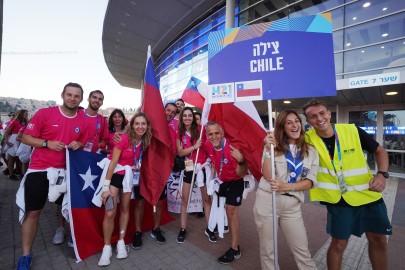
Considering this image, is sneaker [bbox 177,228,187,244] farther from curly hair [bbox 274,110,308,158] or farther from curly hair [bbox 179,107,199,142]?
curly hair [bbox 274,110,308,158]

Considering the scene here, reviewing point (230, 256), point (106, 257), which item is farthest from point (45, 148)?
point (230, 256)

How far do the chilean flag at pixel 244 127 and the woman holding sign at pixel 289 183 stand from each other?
750mm

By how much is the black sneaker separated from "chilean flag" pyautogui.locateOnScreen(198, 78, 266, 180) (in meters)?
1.02

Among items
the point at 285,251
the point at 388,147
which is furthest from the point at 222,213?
the point at 388,147

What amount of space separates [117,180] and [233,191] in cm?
154

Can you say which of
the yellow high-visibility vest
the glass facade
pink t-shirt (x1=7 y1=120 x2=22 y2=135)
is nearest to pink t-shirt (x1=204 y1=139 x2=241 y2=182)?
the yellow high-visibility vest

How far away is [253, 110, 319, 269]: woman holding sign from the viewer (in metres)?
2.12

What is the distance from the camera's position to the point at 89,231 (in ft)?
10.1

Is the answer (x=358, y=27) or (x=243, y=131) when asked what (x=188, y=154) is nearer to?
(x=243, y=131)

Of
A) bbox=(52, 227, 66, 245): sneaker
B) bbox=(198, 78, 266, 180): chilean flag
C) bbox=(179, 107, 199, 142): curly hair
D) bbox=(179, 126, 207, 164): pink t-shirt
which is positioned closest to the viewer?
bbox=(198, 78, 266, 180): chilean flag

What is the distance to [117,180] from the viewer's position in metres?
2.98

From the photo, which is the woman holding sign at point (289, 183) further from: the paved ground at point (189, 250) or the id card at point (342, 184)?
the paved ground at point (189, 250)

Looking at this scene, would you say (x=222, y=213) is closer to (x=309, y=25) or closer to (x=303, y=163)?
(x=303, y=163)

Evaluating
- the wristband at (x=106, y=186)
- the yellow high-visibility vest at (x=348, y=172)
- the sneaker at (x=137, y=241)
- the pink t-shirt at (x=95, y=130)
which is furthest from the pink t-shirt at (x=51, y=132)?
the yellow high-visibility vest at (x=348, y=172)
